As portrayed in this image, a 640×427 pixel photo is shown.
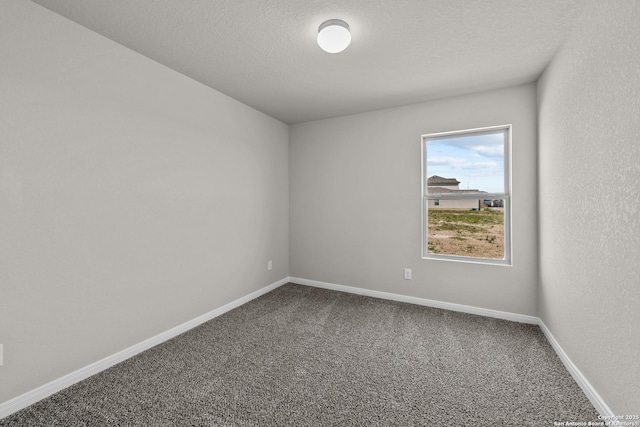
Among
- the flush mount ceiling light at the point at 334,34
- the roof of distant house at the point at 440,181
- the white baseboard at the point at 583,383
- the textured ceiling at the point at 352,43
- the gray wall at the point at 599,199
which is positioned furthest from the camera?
the roof of distant house at the point at 440,181

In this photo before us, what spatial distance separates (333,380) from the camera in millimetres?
1856

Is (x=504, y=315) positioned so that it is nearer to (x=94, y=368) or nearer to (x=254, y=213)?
(x=254, y=213)

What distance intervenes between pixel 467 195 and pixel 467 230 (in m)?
0.41

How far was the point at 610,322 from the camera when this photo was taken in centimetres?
143

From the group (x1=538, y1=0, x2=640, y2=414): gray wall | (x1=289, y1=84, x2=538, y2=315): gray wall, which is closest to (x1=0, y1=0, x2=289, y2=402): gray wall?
(x1=289, y1=84, x2=538, y2=315): gray wall

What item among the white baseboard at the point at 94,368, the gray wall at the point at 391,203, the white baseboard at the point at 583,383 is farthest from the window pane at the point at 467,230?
the white baseboard at the point at 94,368

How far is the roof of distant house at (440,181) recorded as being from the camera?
10.4ft

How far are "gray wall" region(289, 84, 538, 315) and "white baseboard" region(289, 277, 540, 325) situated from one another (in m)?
0.05

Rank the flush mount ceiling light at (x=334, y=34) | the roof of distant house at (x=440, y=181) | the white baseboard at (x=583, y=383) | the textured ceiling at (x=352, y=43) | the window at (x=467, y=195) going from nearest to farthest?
the white baseboard at (x=583, y=383)
the textured ceiling at (x=352, y=43)
the flush mount ceiling light at (x=334, y=34)
the window at (x=467, y=195)
the roof of distant house at (x=440, y=181)

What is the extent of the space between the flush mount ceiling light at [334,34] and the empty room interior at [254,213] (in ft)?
0.18

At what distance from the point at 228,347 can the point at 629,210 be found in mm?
2752

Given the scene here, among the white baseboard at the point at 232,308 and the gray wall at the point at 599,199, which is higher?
the gray wall at the point at 599,199

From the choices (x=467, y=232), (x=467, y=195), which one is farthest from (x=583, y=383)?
(x=467, y=195)

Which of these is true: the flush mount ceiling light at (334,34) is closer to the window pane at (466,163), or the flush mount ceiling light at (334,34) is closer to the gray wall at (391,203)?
the gray wall at (391,203)
